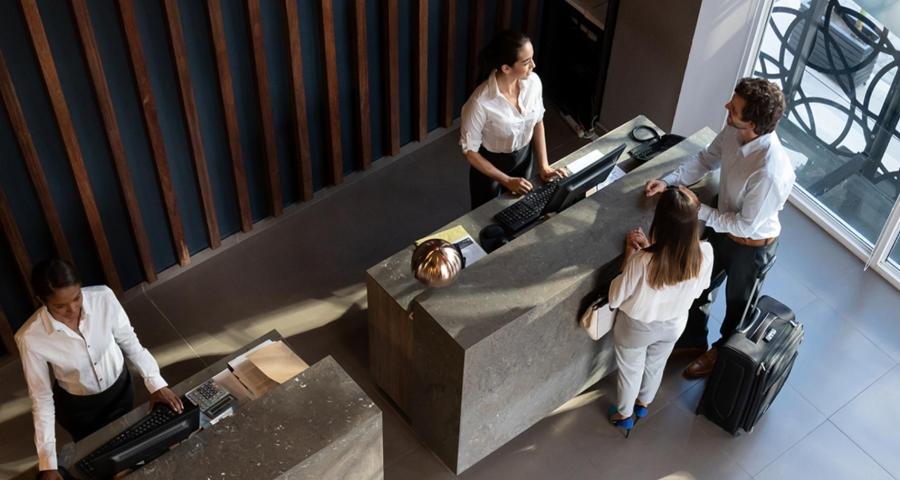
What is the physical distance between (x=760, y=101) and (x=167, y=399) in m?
2.86

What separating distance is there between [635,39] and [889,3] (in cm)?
147

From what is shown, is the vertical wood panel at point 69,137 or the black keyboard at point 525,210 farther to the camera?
the black keyboard at point 525,210

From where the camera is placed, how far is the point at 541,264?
4594 millimetres

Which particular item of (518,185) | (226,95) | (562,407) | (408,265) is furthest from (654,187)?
(226,95)

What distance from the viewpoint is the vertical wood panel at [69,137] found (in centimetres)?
454

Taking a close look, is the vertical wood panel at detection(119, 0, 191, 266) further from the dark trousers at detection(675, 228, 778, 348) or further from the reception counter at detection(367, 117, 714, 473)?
the dark trousers at detection(675, 228, 778, 348)

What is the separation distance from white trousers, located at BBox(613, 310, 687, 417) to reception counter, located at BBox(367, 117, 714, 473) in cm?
22

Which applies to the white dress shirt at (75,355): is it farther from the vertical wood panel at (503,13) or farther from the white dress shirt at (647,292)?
the vertical wood panel at (503,13)

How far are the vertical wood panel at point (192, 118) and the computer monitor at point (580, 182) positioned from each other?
1985mm

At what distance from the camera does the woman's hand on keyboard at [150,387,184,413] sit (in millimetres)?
4148

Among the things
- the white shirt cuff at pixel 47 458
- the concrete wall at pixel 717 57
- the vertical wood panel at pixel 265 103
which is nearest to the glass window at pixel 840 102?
the concrete wall at pixel 717 57

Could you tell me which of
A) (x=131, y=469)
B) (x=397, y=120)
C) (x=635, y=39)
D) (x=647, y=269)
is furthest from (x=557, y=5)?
(x=131, y=469)

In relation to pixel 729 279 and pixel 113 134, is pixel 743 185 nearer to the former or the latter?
pixel 729 279

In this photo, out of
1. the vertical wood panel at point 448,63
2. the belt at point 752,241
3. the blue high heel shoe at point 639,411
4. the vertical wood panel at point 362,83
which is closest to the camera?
the belt at point 752,241
